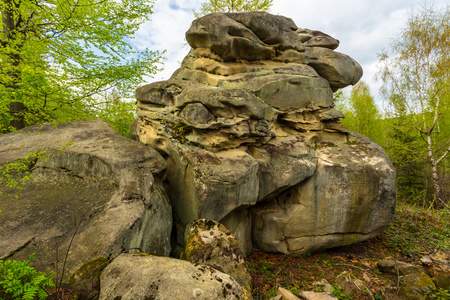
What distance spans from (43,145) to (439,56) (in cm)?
2075

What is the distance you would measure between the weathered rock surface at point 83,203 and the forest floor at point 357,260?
9.65 feet

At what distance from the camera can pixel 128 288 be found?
269 centimetres

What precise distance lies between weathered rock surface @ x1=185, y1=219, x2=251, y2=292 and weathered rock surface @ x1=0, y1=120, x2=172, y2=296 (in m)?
1.13

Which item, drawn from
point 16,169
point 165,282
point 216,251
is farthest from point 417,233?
point 16,169

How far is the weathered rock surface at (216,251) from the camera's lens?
14.1 feet

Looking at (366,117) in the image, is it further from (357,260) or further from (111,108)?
(111,108)

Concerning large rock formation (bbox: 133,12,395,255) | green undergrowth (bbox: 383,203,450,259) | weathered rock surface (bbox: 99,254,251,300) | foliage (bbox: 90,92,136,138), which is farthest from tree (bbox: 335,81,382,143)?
weathered rock surface (bbox: 99,254,251,300)

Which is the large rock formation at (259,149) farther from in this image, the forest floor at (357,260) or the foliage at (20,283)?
the foliage at (20,283)

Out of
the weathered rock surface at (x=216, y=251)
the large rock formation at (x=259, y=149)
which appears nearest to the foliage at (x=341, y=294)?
the large rock formation at (x=259, y=149)

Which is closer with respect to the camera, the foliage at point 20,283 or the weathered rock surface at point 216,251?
the foliage at point 20,283

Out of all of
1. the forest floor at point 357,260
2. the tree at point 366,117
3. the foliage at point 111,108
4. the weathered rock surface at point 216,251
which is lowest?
the forest floor at point 357,260

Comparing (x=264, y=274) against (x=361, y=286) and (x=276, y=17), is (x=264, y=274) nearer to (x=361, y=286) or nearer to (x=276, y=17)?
(x=361, y=286)

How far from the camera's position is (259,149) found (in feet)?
24.0

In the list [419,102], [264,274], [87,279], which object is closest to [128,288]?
[87,279]
